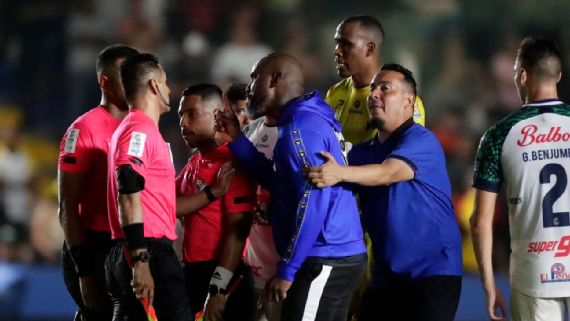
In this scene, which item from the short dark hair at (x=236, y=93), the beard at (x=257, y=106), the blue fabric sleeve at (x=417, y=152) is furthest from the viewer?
the short dark hair at (x=236, y=93)

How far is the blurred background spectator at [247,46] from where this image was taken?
1150 cm

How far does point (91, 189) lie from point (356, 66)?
1581 mm

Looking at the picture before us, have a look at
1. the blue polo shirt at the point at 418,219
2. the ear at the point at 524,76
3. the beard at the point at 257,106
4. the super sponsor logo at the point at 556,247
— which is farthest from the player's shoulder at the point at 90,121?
the super sponsor logo at the point at 556,247

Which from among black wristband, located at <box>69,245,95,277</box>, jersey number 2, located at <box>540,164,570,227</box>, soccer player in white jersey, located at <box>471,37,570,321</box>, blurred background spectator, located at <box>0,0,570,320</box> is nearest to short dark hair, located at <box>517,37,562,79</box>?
soccer player in white jersey, located at <box>471,37,570,321</box>

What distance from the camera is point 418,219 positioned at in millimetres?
4812

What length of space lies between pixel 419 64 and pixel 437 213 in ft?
24.3

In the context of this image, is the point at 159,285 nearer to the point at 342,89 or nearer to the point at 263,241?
the point at 263,241

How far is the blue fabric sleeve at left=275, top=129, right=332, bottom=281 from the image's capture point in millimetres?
4535

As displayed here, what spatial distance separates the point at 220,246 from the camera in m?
5.23

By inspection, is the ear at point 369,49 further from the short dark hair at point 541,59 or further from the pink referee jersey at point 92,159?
the pink referee jersey at point 92,159

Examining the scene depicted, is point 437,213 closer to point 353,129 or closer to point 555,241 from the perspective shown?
point 555,241

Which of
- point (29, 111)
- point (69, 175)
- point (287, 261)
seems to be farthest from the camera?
point (29, 111)

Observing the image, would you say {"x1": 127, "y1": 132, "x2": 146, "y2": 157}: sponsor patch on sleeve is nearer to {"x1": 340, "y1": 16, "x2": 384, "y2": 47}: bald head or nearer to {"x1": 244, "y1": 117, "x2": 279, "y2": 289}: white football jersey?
{"x1": 244, "y1": 117, "x2": 279, "y2": 289}: white football jersey

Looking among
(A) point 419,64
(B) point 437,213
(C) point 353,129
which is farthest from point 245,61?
(B) point 437,213
